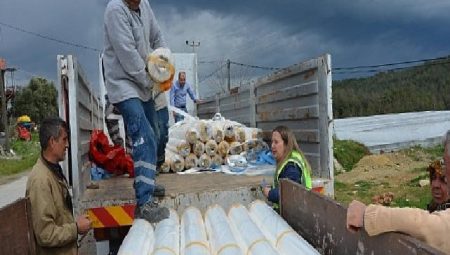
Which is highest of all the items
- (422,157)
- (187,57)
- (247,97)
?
(187,57)

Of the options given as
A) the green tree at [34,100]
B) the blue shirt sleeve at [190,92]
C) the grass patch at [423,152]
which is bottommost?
the grass patch at [423,152]

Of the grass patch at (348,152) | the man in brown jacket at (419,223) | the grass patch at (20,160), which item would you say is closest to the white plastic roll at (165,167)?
the man in brown jacket at (419,223)

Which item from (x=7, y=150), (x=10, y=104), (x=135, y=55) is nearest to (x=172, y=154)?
(x=135, y=55)

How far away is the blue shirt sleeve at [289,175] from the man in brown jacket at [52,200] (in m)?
1.30

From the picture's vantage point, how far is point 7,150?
27.1m

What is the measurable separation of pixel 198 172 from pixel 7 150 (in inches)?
948

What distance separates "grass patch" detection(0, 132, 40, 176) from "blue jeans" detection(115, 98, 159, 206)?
18139mm

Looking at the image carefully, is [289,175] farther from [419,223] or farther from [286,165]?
[419,223]

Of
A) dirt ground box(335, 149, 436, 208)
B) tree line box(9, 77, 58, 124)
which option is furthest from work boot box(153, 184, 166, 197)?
tree line box(9, 77, 58, 124)

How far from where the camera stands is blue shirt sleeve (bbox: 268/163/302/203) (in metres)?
3.74

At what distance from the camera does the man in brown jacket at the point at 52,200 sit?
2.88 m

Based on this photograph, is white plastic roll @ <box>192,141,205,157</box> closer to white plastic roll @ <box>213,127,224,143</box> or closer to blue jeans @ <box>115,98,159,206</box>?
white plastic roll @ <box>213,127,224,143</box>

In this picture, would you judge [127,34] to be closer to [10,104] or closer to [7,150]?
[7,150]

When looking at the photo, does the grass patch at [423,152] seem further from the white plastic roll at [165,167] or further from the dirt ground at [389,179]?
the white plastic roll at [165,167]
